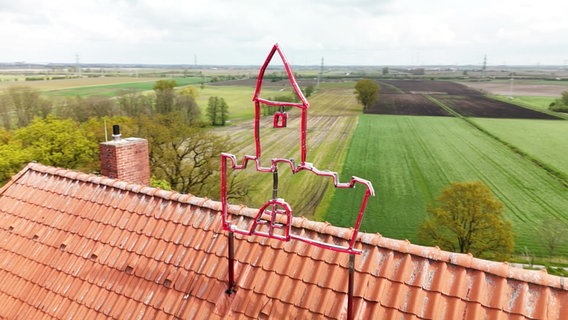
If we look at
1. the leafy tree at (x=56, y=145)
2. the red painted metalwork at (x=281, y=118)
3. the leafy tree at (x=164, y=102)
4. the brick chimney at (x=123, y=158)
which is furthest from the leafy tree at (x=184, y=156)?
the red painted metalwork at (x=281, y=118)

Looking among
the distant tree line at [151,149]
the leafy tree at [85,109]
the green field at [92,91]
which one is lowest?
the distant tree line at [151,149]

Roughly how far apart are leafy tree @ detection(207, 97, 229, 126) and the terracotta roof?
5975cm

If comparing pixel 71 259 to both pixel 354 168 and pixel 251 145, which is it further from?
pixel 251 145

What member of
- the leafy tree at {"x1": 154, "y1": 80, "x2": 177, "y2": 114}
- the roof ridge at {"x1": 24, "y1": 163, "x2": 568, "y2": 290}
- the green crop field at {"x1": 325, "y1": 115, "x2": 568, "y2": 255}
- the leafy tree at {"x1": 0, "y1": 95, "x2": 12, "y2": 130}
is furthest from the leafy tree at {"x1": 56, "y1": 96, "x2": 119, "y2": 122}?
the roof ridge at {"x1": 24, "y1": 163, "x2": 568, "y2": 290}

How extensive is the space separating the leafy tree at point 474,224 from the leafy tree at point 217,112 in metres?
47.8

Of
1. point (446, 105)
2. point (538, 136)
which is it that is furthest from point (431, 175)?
point (446, 105)

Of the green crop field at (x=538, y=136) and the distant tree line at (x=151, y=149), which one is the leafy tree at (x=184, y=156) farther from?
the green crop field at (x=538, y=136)

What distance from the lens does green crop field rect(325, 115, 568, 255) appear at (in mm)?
33188

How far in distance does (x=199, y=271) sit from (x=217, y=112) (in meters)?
63.4

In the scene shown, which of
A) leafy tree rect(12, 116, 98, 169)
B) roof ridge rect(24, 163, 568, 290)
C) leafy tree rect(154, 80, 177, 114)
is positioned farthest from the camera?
leafy tree rect(154, 80, 177, 114)

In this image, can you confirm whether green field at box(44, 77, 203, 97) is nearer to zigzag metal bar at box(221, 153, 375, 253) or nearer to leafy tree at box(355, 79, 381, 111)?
leafy tree at box(355, 79, 381, 111)

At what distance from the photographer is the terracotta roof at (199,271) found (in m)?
4.68

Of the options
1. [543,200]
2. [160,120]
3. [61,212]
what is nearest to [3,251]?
[61,212]

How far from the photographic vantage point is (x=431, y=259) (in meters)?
5.09
